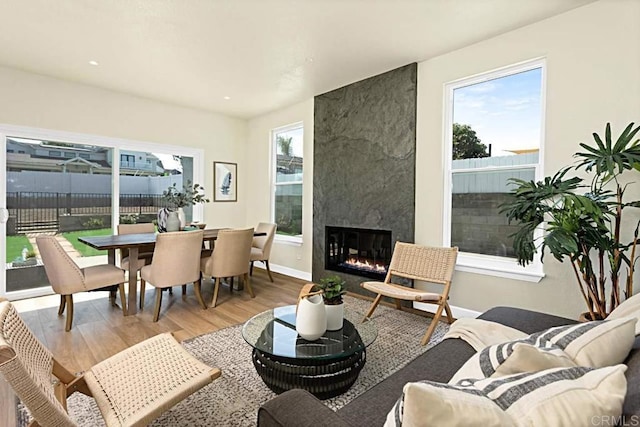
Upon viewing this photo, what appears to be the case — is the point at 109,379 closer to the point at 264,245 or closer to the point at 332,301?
the point at 332,301

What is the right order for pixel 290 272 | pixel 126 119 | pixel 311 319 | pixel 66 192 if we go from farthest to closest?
pixel 290 272 → pixel 126 119 → pixel 66 192 → pixel 311 319

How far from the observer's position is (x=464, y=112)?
3584mm

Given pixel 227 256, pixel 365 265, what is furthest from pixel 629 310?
pixel 227 256

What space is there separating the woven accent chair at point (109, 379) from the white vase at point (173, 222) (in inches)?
104

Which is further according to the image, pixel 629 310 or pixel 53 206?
pixel 53 206

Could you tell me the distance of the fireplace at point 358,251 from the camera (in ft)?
14.0

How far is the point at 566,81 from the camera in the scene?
282 cm

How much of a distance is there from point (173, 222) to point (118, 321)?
139 cm

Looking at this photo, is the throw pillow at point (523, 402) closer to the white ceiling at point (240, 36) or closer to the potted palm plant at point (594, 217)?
Result: the potted palm plant at point (594, 217)

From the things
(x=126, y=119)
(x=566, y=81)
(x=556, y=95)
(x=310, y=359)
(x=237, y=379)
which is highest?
(x=126, y=119)

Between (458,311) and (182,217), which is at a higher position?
(182,217)

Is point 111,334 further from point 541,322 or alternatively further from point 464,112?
point 464,112

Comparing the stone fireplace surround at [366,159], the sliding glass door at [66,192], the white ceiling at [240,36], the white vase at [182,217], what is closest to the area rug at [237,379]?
the stone fireplace surround at [366,159]

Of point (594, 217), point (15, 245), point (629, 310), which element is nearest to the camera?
point (629, 310)
